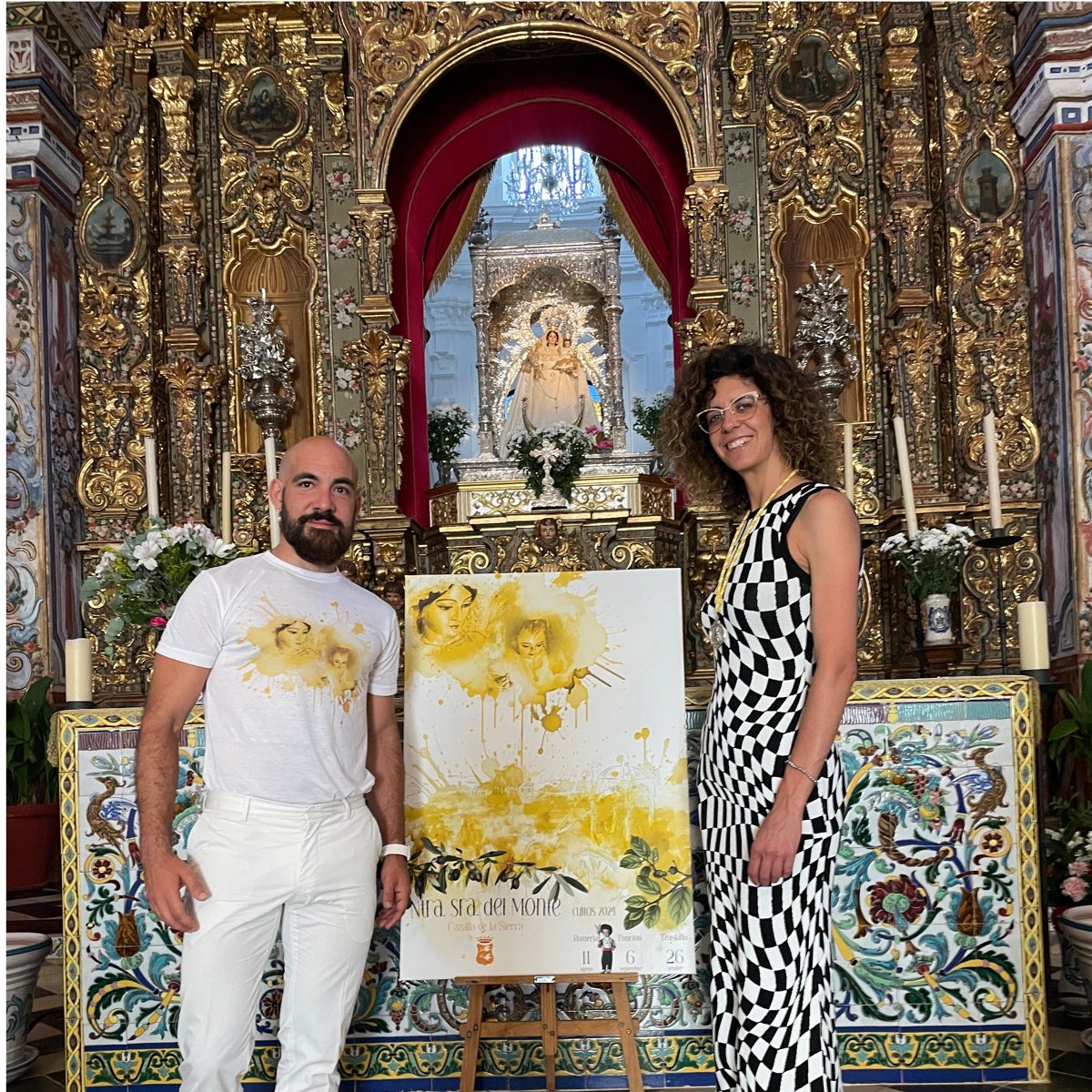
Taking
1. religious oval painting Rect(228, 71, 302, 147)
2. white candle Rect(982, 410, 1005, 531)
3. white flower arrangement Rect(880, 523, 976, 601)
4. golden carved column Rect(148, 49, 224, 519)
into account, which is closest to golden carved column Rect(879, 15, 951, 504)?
white flower arrangement Rect(880, 523, 976, 601)

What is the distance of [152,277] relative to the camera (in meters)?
6.48

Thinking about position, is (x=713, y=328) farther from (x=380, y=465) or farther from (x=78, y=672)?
(x=78, y=672)

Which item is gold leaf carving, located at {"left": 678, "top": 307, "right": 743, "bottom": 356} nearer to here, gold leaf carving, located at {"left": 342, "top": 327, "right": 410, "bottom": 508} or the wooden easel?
gold leaf carving, located at {"left": 342, "top": 327, "right": 410, "bottom": 508}

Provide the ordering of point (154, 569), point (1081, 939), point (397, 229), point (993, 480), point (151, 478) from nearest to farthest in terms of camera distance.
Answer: point (1081, 939), point (154, 569), point (151, 478), point (993, 480), point (397, 229)

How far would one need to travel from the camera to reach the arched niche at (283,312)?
6699 millimetres

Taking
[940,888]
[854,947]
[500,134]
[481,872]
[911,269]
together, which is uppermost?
[500,134]

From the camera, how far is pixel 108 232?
6.44m

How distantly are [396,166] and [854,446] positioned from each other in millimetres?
3283

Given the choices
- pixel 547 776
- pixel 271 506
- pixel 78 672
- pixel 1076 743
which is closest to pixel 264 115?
pixel 78 672

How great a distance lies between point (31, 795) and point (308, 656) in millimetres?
3188

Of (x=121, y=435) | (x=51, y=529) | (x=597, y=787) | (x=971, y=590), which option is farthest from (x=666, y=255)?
(x=597, y=787)

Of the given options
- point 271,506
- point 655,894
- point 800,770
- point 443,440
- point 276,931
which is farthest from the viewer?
point 443,440

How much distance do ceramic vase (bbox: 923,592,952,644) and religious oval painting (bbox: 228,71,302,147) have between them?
4.64 metres

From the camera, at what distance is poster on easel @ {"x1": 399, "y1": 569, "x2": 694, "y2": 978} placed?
2.80 metres
